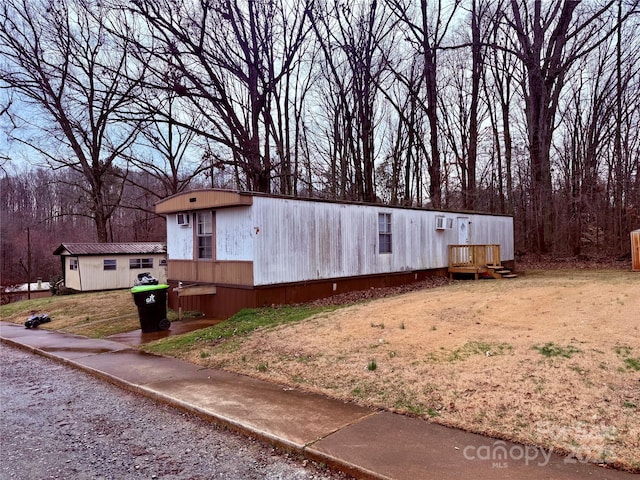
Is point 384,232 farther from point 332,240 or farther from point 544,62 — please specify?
point 544,62

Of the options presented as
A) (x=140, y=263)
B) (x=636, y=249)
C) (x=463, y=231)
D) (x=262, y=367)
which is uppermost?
(x=463, y=231)

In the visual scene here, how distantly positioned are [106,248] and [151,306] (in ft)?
58.4

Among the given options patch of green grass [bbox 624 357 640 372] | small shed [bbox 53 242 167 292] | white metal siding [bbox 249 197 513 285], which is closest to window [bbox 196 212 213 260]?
white metal siding [bbox 249 197 513 285]

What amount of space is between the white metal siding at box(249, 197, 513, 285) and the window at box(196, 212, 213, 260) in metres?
0.50

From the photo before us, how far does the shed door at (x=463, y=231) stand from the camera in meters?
16.3

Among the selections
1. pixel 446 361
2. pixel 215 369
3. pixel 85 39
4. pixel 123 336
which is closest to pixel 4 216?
pixel 85 39

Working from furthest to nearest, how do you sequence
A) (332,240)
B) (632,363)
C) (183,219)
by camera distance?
(183,219), (332,240), (632,363)

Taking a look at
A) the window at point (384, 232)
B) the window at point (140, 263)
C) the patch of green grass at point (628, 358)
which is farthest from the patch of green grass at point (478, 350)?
the window at point (140, 263)

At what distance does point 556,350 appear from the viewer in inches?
199

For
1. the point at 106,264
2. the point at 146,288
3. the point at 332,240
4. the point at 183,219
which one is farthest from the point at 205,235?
the point at 106,264

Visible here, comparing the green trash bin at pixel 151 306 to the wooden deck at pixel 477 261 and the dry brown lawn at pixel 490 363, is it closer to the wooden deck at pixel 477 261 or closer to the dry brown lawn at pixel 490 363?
the dry brown lawn at pixel 490 363

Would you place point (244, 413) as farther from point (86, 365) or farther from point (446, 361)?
point (86, 365)

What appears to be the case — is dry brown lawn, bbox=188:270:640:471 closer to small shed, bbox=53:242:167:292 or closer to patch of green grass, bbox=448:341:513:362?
patch of green grass, bbox=448:341:513:362

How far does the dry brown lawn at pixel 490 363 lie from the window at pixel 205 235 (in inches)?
165
